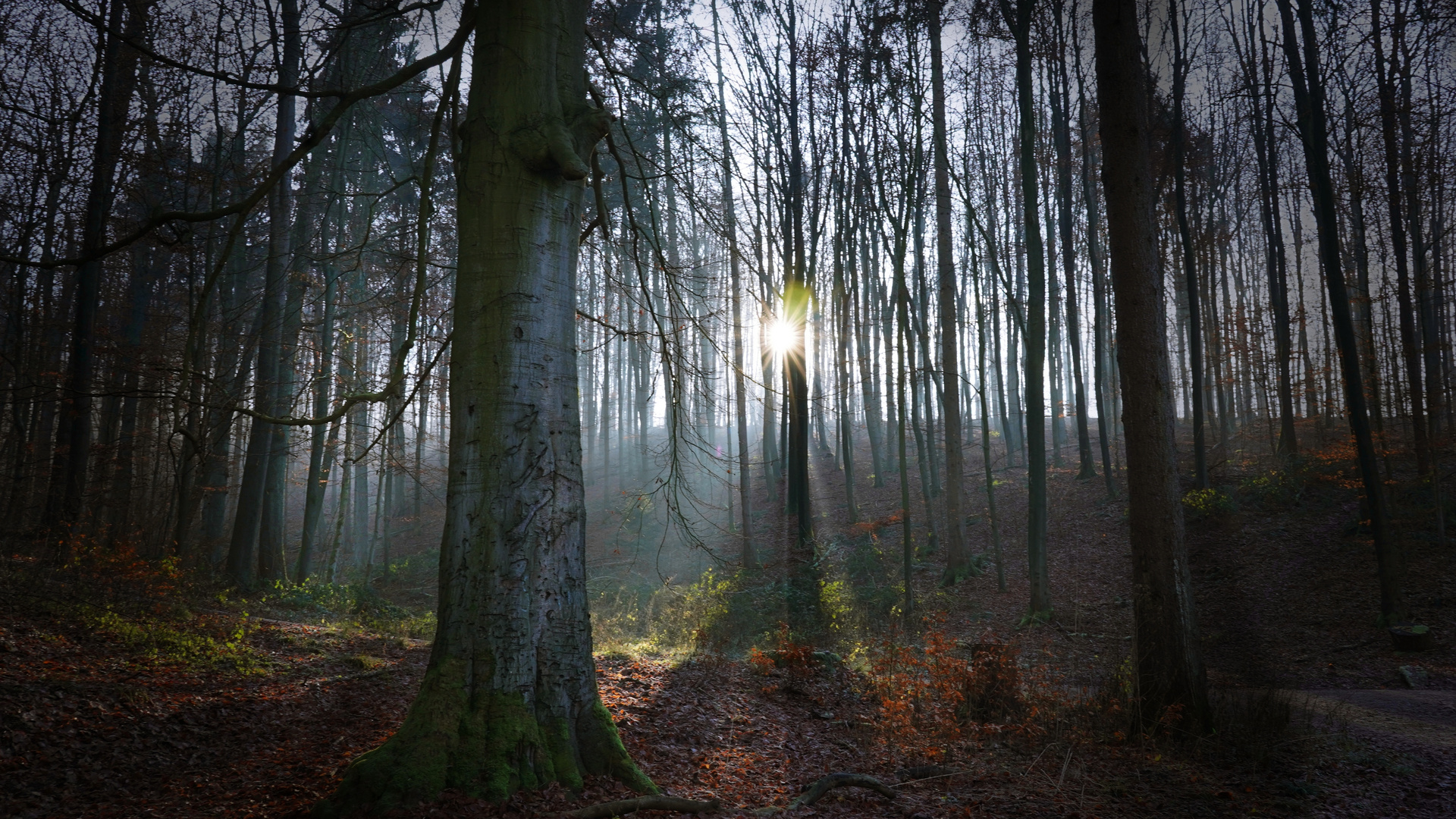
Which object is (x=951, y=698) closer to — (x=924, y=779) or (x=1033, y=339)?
(x=924, y=779)

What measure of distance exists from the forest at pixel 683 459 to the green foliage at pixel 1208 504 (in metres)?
0.20

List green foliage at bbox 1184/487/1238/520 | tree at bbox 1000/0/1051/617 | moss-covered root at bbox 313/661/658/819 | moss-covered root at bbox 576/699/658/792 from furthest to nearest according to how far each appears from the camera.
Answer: green foliage at bbox 1184/487/1238/520
tree at bbox 1000/0/1051/617
moss-covered root at bbox 576/699/658/792
moss-covered root at bbox 313/661/658/819

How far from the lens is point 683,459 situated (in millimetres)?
6000

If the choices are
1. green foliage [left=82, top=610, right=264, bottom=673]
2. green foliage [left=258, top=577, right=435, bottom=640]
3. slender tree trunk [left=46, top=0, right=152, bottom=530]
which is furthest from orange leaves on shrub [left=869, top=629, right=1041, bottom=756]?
slender tree trunk [left=46, top=0, right=152, bottom=530]

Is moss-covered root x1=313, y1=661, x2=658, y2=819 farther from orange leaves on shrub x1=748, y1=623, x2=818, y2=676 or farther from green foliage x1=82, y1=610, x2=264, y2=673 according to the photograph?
orange leaves on shrub x1=748, y1=623, x2=818, y2=676

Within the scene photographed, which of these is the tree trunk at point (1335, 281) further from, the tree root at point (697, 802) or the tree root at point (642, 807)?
the tree root at point (642, 807)

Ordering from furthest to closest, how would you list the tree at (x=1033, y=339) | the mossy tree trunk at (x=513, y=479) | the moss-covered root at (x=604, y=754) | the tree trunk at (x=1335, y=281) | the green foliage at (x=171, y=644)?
the tree at (x=1033, y=339) < the tree trunk at (x=1335, y=281) < the green foliage at (x=171, y=644) < the moss-covered root at (x=604, y=754) < the mossy tree trunk at (x=513, y=479)

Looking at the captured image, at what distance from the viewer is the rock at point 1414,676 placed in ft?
27.1

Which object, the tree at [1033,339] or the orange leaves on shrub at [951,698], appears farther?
the tree at [1033,339]

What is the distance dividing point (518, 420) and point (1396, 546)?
611 inches

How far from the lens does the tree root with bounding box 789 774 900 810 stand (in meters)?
3.79

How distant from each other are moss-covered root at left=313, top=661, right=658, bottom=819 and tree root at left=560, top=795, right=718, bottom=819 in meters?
0.15

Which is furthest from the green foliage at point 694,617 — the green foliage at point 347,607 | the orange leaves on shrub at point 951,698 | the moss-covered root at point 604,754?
the moss-covered root at point 604,754

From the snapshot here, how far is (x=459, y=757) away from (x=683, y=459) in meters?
3.35
